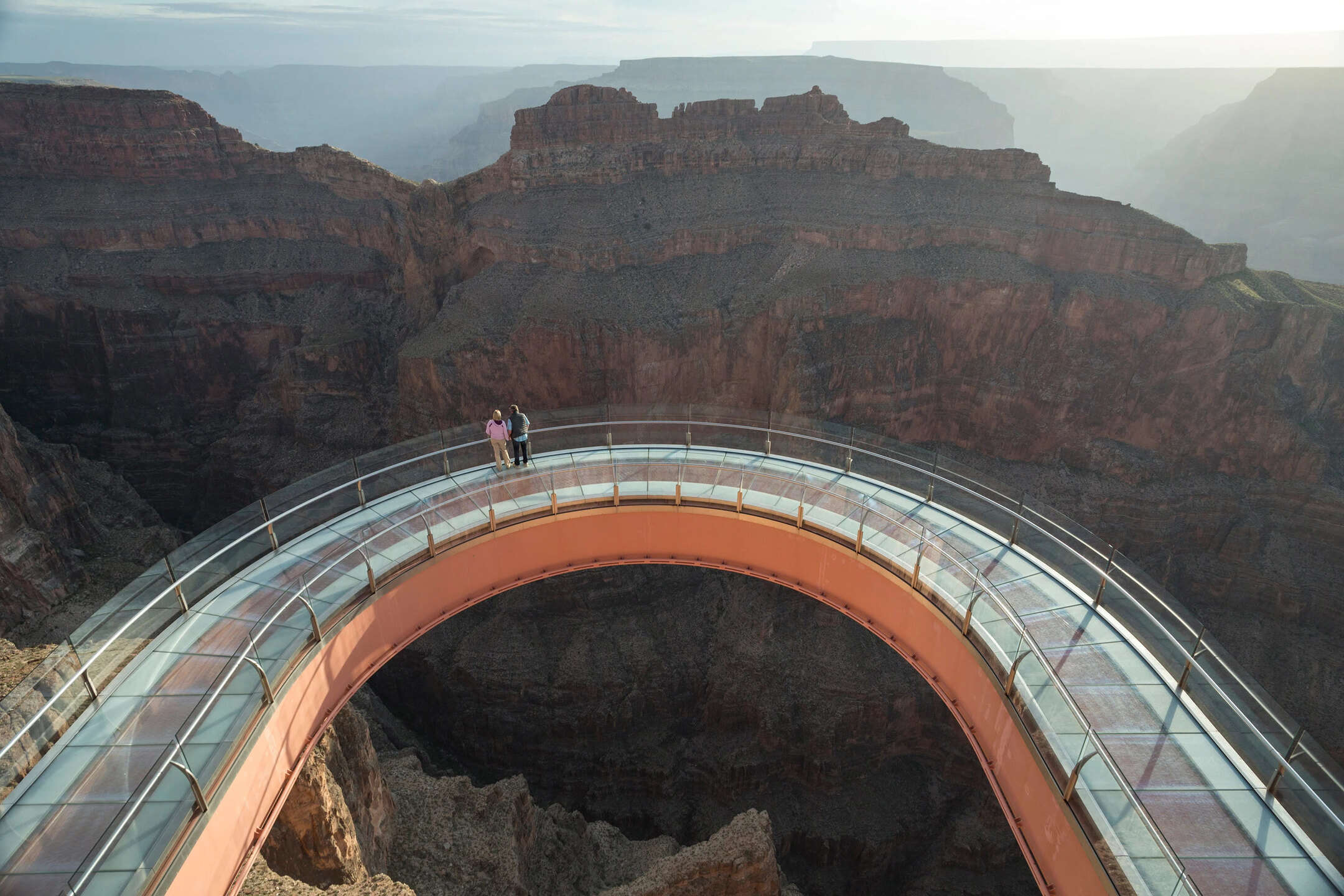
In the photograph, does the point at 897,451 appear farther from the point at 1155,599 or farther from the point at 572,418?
the point at 572,418

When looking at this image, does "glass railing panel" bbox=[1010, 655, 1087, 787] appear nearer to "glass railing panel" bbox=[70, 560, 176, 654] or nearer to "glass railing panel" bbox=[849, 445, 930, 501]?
"glass railing panel" bbox=[849, 445, 930, 501]

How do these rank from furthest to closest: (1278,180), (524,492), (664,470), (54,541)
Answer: (1278,180), (54,541), (664,470), (524,492)

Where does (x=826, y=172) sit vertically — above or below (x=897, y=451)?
above

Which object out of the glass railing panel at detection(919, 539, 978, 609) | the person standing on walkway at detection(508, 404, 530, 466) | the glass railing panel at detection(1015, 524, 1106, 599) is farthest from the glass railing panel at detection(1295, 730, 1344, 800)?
the person standing on walkway at detection(508, 404, 530, 466)

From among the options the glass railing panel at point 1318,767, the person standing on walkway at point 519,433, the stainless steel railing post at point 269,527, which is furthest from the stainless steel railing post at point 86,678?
the glass railing panel at point 1318,767

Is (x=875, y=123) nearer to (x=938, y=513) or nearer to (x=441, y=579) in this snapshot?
(x=938, y=513)

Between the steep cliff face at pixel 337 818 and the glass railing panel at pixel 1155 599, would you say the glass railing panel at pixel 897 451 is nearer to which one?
the glass railing panel at pixel 1155 599

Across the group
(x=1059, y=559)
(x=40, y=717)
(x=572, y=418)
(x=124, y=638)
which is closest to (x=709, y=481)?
(x=572, y=418)
